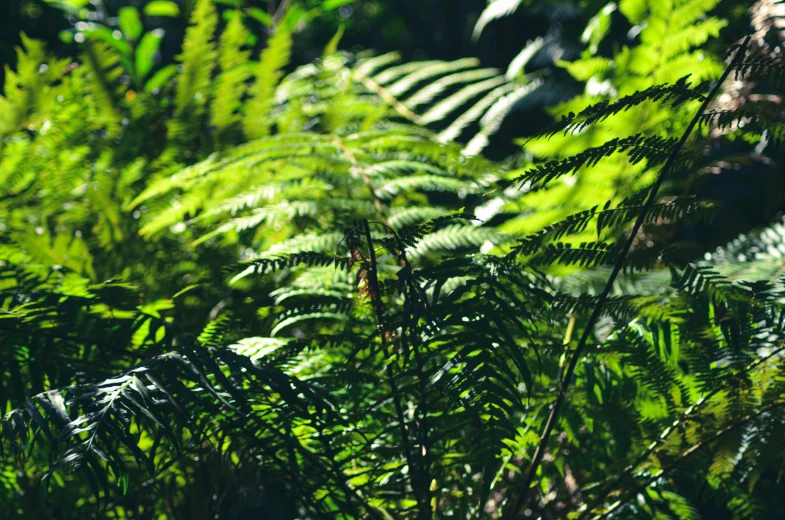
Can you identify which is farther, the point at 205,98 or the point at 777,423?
the point at 205,98

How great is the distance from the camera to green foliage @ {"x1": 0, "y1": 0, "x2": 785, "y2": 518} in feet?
2.34

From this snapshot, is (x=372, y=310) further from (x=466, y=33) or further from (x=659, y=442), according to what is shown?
(x=466, y=33)

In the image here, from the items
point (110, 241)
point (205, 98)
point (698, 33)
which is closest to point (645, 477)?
point (698, 33)

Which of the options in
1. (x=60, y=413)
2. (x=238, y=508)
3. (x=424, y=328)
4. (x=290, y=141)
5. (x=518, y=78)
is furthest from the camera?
(x=518, y=78)

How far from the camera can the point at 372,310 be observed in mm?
833

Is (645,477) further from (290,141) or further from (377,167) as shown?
(290,141)

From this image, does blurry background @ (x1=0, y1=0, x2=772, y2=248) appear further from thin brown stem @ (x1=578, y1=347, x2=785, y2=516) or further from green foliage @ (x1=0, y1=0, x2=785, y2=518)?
thin brown stem @ (x1=578, y1=347, x2=785, y2=516)

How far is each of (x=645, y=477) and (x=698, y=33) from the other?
2.57 feet

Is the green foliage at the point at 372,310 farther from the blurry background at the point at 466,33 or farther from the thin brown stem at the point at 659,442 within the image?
the blurry background at the point at 466,33

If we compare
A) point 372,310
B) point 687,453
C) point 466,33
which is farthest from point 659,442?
point 466,33

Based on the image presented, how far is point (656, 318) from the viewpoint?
0.81 metres

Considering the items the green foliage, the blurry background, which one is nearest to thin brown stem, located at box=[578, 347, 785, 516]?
the green foliage

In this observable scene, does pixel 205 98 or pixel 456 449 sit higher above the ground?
A: pixel 205 98

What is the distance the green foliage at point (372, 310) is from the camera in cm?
71
